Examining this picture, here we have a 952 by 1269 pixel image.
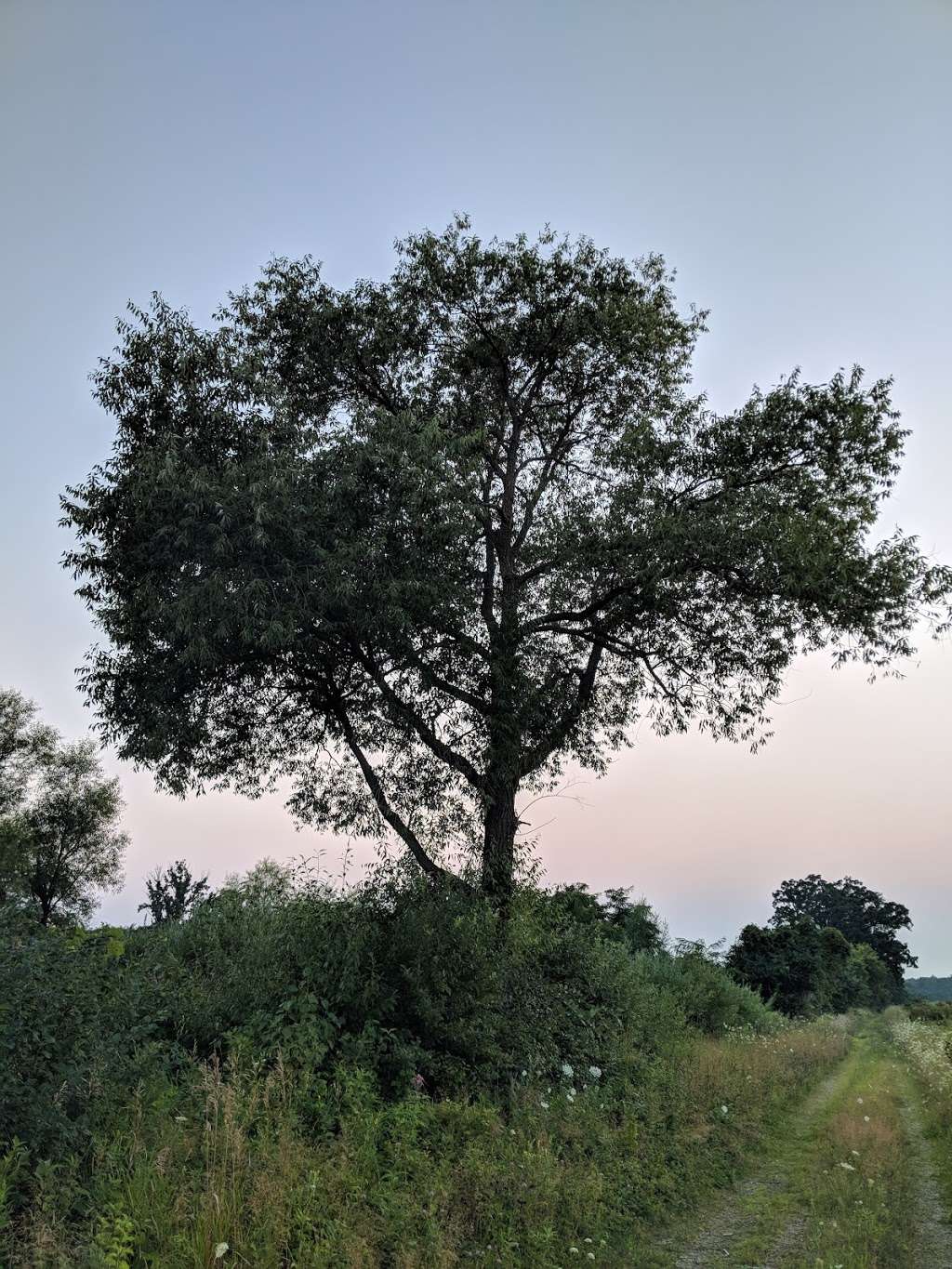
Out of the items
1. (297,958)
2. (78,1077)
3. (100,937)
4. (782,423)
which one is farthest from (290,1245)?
(782,423)

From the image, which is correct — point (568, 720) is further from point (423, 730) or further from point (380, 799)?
point (380, 799)

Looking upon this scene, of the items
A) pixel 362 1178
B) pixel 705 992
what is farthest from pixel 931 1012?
pixel 362 1178

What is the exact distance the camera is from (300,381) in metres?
20.4

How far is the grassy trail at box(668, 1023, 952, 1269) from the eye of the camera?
8.00 m

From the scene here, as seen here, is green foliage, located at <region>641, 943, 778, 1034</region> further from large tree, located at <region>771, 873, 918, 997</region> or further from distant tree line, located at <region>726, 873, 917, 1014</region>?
large tree, located at <region>771, 873, 918, 997</region>

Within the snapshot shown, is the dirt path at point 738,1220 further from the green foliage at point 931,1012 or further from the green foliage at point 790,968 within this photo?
the green foliage at point 931,1012

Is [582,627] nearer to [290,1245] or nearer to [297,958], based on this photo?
[297,958]

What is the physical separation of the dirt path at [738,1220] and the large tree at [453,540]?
19.5ft

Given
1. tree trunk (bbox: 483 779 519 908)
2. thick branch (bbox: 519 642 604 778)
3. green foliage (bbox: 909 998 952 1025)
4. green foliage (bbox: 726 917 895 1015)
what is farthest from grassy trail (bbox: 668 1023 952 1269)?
green foliage (bbox: 909 998 952 1025)

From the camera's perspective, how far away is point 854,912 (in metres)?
96.6

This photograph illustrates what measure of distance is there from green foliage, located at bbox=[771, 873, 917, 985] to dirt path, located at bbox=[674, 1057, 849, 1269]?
8301cm

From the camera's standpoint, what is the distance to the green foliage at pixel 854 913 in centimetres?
9012

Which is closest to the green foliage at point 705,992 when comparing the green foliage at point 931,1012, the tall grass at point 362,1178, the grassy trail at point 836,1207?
the grassy trail at point 836,1207

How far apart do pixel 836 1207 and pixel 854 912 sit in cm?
9816
